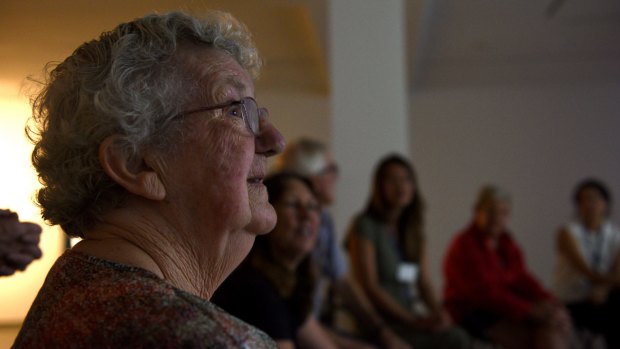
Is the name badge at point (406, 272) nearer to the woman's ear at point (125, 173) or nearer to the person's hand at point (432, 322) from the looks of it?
the person's hand at point (432, 322)

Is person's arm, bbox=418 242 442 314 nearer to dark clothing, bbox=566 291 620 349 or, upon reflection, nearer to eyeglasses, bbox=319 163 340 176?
eyeglasses, bbox=319 163 340 176

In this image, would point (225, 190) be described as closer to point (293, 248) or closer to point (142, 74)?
point (142, 74)

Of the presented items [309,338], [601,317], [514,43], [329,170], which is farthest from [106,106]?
[514,43]

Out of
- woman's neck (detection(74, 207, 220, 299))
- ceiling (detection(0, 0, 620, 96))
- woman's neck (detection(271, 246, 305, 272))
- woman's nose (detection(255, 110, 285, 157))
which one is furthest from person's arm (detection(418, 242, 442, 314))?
woman's neck (detection(74, 207, 220, 299))

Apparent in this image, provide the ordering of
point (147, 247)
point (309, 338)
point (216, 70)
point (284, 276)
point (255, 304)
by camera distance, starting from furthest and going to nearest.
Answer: point (309, 338) < point (284, 276) < point (255, 304) < point (216, 70) < point (147, 247)

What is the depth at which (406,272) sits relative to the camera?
3703mm

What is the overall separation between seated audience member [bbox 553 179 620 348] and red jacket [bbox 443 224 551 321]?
48 centimetres

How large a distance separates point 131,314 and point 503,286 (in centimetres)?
390

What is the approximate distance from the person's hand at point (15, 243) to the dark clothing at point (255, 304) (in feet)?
2.54

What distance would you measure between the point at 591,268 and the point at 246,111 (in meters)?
4.54

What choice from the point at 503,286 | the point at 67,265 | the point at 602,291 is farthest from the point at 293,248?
the point at 602,291

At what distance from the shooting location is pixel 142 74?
96cm

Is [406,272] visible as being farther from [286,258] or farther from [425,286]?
[286,258]

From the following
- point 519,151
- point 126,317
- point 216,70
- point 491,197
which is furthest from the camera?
point 519,151
